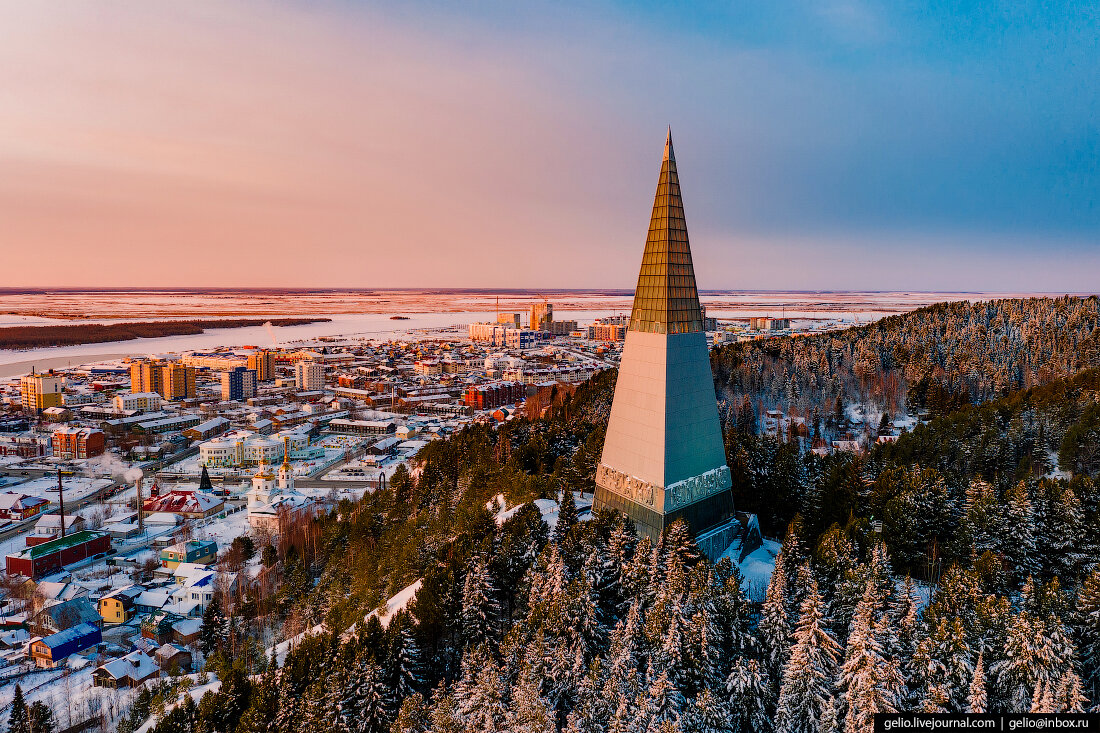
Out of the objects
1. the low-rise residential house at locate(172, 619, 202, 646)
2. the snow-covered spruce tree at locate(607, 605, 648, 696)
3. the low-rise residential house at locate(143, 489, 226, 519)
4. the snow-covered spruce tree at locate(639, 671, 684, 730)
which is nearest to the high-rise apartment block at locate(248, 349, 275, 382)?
the low-rise residential house at locate(143, 489, 226, 519)

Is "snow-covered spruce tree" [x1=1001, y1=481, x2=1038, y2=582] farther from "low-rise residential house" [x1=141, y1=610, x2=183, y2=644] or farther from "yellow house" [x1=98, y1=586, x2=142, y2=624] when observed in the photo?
"yellow house" [x1=98, y1=586, x2=142, y2=624]

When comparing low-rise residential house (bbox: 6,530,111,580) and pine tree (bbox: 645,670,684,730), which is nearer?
pine tree (bbox: 645,670,684,730)

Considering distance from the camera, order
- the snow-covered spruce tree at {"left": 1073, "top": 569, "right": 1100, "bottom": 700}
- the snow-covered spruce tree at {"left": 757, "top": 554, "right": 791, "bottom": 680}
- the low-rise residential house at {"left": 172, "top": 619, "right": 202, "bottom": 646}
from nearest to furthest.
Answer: the snow-covered spruce tree at {"left": 1073, "top": 569, "right": 1100, "bottom": 700} → the snow-covered spruce tree at {"left": 757, "top": 554, "right": 791, "bottom": 680} → the low-rise residential house at {"left": 172, "top": 619, "right": 202, "bottom": 646}

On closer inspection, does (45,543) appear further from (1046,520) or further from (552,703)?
(1046,520)

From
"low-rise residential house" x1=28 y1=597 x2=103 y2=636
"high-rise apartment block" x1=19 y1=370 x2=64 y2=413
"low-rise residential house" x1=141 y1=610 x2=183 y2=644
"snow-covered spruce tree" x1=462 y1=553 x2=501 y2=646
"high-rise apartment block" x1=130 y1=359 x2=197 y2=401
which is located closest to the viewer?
"snow-covered spruce tree" x1=462 y1=553 x2=501 y2=646

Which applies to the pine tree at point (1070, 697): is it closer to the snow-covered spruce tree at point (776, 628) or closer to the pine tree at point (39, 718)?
the snow-covered spruce tree at point (776, 628)

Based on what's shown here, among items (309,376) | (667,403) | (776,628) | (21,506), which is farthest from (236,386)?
(776,628)
